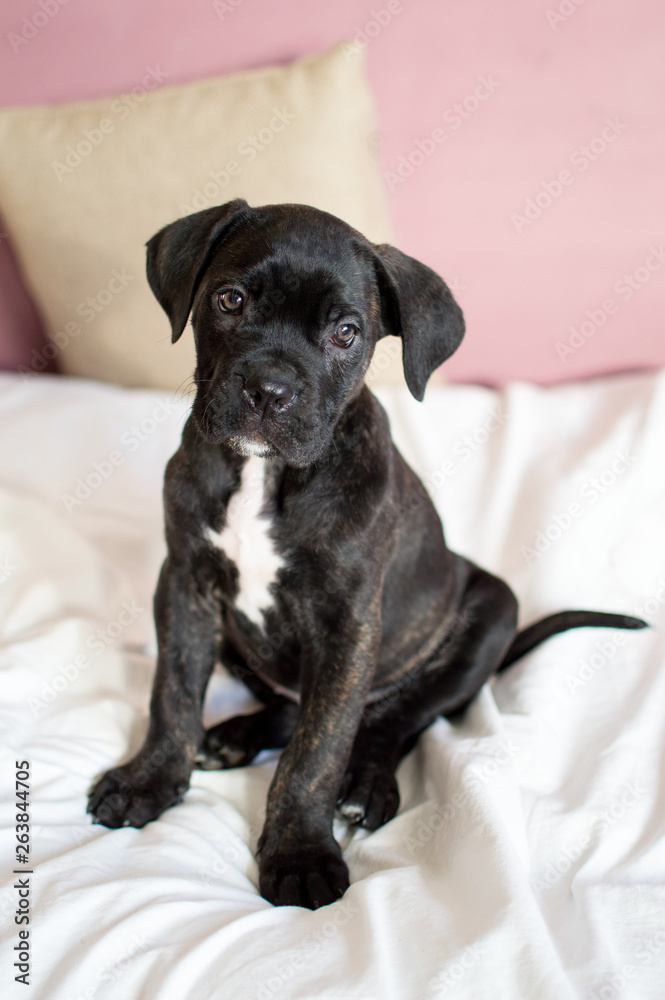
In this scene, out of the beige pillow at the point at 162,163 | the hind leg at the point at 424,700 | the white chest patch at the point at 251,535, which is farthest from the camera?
the beige pillow at the point at 162,163

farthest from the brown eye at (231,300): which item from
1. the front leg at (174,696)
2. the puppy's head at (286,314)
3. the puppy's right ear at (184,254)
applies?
the front leg at (174,696)

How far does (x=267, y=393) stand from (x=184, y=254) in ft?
1.84

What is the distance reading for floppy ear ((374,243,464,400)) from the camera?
7.39 ft

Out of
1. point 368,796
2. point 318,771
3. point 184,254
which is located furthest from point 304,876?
point 184,254

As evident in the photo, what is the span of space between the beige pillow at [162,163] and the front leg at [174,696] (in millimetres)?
1545

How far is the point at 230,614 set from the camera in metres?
2.56

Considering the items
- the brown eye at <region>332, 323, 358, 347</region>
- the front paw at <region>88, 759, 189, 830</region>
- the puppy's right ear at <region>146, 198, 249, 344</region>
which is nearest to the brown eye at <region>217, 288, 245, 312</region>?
the puppy's right ear at <region>146, 198, 249, 344</region>

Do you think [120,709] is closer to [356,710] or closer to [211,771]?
[211,771]

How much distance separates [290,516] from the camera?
2264 mm

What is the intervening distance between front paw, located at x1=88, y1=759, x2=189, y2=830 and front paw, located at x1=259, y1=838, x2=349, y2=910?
0.33 meters

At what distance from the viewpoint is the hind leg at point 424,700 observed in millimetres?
2404

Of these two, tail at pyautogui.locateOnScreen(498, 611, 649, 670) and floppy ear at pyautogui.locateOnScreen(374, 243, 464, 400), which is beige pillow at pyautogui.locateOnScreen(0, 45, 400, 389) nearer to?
floppy ear at pyautogui.locateOnScreen(374, 243, 464, 400)

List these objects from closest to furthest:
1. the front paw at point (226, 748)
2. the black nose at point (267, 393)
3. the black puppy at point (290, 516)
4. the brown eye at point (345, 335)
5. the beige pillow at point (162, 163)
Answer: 1. the black nose at point (267, 393)
2. the black puppy at point (290, 516)
3. the brown eye at point (345, 335)
4. the front paw at point (226, 748)
5. the beige pillow at point (162, 163)

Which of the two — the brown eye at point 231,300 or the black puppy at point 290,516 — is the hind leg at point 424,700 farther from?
the brown eye at point 231,300
